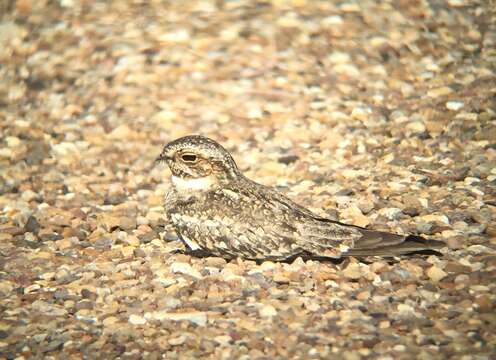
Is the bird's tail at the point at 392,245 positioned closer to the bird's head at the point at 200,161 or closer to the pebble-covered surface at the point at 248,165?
the pebble-covered surface at the point at 248,165

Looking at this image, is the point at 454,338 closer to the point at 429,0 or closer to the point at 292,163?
the point at 292,163

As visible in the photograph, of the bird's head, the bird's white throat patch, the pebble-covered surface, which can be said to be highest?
the bird's head

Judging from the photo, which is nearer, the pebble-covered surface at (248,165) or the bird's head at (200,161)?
the pebble-covered surface at (248,165)

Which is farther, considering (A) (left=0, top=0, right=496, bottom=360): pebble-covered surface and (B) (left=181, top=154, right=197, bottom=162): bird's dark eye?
(B) (left=181, top=154, right=197, bottom=162): bird's dark eye

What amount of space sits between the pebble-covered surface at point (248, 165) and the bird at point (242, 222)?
17 centimetres

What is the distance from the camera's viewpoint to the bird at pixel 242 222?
6.12 m

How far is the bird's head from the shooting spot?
6.61m

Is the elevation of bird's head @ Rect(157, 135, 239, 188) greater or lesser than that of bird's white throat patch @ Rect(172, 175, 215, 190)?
greater

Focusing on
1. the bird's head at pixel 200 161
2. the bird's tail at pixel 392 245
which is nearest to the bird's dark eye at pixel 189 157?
the bird's head at pixel 200 161

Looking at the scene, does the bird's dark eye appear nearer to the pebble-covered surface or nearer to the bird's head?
the bird's head

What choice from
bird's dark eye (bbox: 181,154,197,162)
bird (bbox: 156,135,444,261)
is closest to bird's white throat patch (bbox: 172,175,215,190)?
bird (bbox: 156,135,444,261)

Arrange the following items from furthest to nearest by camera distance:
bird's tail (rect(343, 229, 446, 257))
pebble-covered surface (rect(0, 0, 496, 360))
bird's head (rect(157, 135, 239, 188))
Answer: bird's head (rect(157, 135, 239, 188))
bird's tail (rect(343, 229, 446, 257))
pebble-covered surface (rect(0, 0, 496, 360))

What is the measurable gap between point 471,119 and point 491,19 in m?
2.91

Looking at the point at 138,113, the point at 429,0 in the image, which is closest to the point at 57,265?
the point at 138,113
